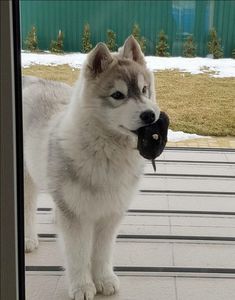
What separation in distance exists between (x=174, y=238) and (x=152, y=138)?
0.65 meters

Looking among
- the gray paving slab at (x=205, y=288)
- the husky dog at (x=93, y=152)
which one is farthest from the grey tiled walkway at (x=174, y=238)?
the husky dog at (x=93, y=152)

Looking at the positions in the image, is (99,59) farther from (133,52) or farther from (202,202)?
(202,202)

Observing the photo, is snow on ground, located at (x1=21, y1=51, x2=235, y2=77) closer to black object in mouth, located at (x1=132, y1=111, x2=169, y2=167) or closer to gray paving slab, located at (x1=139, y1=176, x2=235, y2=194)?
black object in mouth, located at (x1=132, y1=111, x2=169, y2=167)

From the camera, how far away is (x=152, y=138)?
1.29 meters

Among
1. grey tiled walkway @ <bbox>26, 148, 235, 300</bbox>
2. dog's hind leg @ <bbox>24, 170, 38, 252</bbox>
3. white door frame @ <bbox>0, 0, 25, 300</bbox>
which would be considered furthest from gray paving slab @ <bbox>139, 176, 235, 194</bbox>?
white door frame @ <bbox>0, 0, 25, 300</bbox>

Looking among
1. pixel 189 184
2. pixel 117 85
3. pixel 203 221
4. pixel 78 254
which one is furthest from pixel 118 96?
pixel 189 184

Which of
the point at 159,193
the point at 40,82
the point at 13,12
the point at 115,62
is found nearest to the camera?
the point at 13,12

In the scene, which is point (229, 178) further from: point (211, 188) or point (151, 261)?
point (151, 261)

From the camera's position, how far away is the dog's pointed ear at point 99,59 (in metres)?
1.31

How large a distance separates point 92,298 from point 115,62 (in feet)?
2.37

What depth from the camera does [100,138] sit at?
4.50 ft

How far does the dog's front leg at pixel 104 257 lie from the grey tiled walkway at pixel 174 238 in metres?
0.03

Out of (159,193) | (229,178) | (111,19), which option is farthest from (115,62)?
(229,178)

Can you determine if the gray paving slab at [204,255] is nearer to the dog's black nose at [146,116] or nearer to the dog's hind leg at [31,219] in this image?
the dog's hind leg at [31,219]
